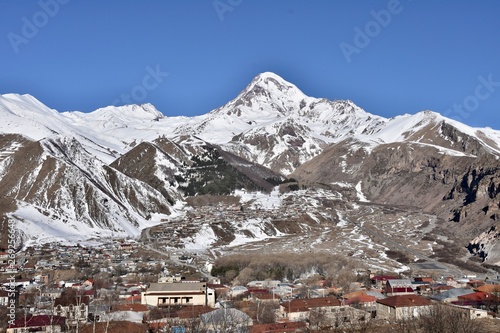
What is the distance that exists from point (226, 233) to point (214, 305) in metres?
68.6

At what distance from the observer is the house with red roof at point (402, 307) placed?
123 ft

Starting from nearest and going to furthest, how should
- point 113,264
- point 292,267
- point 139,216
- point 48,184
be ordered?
point 292,267 → point 113,264 → point 48,184 → point 139,216

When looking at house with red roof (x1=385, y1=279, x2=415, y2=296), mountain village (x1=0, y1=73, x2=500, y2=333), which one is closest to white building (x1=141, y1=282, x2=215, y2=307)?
mountain village (x1=0, y1=73, x2=500, y2=333)

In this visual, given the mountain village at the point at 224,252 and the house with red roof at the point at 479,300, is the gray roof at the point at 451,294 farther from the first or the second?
the house with red roof at the point at 479,300

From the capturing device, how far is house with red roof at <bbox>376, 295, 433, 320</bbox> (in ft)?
123

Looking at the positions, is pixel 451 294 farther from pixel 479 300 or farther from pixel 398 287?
pixel 398 287

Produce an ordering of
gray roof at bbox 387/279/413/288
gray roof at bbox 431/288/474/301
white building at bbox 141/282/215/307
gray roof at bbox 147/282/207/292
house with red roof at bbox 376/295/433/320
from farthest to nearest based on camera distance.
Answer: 1. gray roof at bbox 387/279/413/288
2. gray roof at bbox 147/282/207/292
3. white building at bbox 141/282/215/307
4. gray roof at bbox 431/288/474/301
5. house with red roof at bbox 376/295/433/320

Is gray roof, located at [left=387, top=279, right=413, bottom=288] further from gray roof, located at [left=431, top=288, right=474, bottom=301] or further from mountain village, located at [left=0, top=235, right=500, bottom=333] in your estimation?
gray roof, located at [left=431, top=288, right=474, bottom=301]

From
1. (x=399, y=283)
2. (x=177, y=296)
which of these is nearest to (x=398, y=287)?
(x=399, y=283)

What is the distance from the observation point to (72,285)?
5984 cm

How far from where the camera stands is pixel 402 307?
125ft

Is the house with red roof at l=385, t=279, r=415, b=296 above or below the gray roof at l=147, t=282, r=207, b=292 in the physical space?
below

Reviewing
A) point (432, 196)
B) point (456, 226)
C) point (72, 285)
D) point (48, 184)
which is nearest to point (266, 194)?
point (432, 196)

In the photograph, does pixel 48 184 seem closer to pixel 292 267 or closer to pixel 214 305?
pixel 292 267
